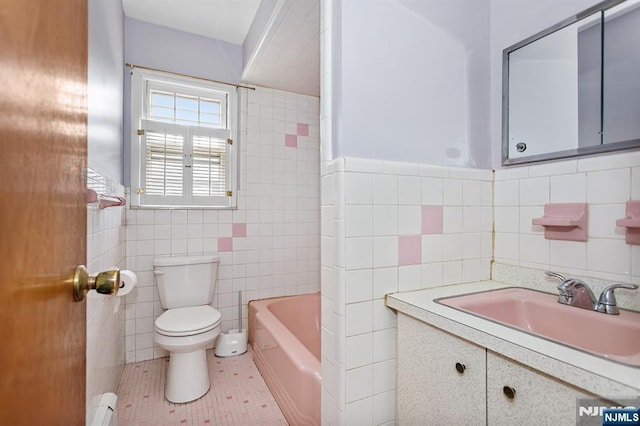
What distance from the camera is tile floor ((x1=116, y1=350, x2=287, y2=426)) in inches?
63.0

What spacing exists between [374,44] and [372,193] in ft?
1.93

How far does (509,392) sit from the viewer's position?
2.54 ft

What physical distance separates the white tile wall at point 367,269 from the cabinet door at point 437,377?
71 millimetres

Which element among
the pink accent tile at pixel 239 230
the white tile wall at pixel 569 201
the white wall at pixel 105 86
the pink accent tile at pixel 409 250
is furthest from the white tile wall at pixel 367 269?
the pink accent tile at pixel 239 230

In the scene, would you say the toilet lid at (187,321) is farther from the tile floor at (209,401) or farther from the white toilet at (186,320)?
the tile floor at (209,401)

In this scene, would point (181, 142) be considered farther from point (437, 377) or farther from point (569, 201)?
point (569, 201)

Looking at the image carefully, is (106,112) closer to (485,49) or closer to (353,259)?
(353,259)

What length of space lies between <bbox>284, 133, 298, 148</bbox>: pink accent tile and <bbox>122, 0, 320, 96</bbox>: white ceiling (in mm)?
436

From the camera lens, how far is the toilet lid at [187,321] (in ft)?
5.77

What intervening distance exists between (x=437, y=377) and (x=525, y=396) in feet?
0.92

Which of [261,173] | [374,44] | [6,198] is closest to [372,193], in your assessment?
[374,44]

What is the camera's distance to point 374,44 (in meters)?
1.17

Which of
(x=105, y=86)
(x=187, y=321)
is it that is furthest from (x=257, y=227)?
(x=105, y=86)

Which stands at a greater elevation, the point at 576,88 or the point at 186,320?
the point at 576,88
